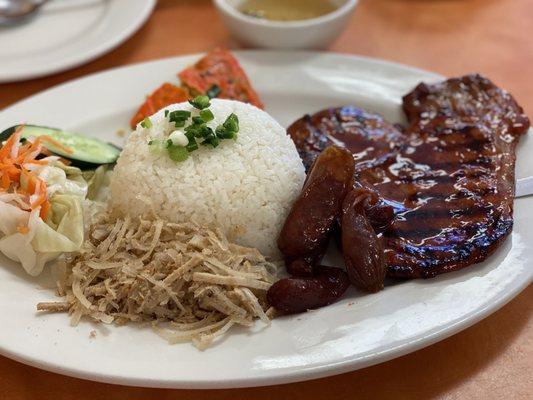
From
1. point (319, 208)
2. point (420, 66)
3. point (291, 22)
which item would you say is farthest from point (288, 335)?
point (420, 66)

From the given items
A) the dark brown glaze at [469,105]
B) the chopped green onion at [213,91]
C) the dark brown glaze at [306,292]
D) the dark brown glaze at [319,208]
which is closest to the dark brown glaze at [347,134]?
the dark brown glaze at [469,105]

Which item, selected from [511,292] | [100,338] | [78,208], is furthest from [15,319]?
[511,292]

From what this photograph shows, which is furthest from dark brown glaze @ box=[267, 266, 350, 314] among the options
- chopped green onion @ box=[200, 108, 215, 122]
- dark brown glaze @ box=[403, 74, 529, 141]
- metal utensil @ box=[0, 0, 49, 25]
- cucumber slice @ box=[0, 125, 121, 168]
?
metal utensil @ box=[0, 0, 49, 25]

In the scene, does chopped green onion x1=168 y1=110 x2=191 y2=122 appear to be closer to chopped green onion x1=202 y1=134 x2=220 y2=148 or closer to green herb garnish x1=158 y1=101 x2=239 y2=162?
green herb garnish x1=158 y1=101 x2=239 y2=162

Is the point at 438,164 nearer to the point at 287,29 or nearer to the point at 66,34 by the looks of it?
the point at 287,29

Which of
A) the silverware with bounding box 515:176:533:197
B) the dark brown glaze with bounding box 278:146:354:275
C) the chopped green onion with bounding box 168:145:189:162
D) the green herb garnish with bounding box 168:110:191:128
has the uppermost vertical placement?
the green herb garnish with bounding box 168:110:191:128

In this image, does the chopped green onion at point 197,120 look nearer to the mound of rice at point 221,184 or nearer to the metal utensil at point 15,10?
the mound of rice at point 221,184
